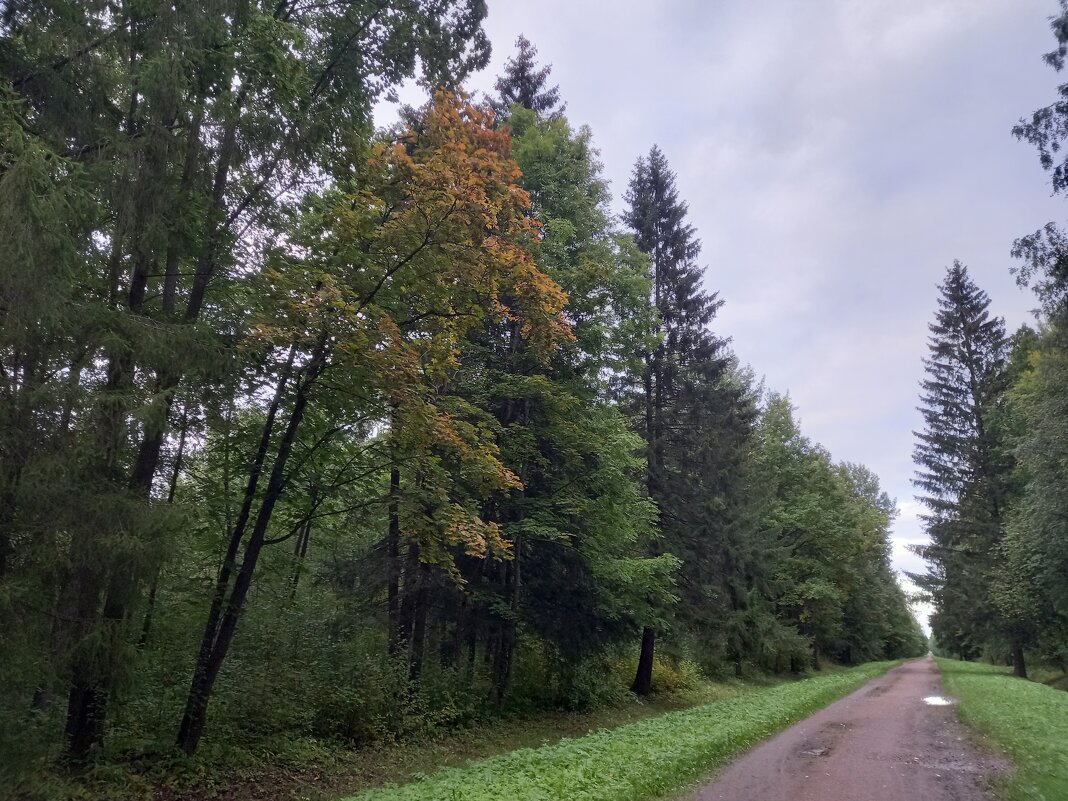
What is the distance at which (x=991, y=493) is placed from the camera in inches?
1289

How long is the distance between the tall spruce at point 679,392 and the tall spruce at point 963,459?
16785mm

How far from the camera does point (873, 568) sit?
42.8 meters

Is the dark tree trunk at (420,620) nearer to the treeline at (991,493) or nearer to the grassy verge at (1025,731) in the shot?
the grassy verge at (1025,731)

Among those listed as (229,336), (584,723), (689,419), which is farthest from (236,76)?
(689,419)

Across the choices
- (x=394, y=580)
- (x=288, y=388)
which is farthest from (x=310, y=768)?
(x=288, y=388)

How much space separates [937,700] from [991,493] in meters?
20.4

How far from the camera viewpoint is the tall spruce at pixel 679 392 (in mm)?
20844

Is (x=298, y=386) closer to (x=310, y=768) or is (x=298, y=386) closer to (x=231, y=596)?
(x=231, y=596)

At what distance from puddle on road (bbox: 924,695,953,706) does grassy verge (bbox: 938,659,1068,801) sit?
313 millimetres

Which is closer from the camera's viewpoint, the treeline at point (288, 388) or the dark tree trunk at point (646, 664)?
the treeline at point (288, 388)

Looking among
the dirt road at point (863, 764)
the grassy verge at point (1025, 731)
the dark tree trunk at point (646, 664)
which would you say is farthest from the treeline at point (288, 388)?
the grassy verge at point (1025, 731)

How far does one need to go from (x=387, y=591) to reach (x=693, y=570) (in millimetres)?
10875

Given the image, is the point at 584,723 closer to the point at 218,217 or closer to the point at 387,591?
the point at 387,591

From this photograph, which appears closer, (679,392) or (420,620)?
(420,620)
